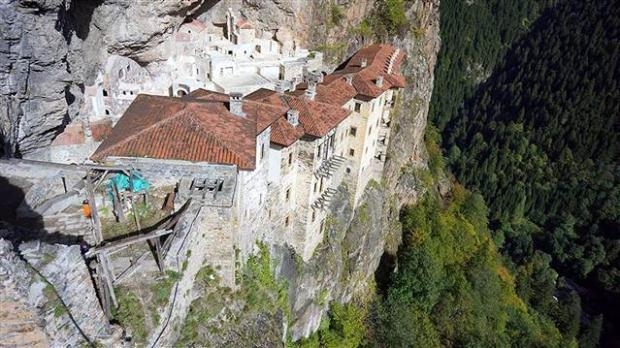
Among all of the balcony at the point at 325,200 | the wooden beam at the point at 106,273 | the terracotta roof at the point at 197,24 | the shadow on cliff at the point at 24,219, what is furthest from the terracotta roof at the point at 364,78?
the wooden beam at the point at 106,273

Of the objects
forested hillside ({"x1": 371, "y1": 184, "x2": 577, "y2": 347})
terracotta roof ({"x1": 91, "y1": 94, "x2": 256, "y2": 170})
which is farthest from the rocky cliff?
terracotta roof ({"x1": 91, "y1": 94, "x2": 256, "y2": 170})

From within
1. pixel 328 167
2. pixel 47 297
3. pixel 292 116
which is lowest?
pixel 328 167

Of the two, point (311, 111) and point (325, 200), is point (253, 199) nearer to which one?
point (311, 111)

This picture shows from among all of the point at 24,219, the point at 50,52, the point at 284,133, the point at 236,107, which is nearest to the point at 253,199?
the point at 284,133

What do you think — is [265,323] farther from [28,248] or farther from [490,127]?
[490,127]

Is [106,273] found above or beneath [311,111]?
beneath

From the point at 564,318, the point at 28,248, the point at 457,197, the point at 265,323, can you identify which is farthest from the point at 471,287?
the point at 28,248
